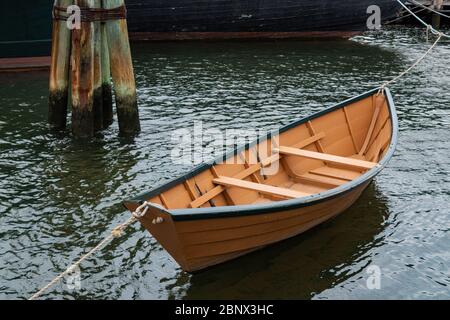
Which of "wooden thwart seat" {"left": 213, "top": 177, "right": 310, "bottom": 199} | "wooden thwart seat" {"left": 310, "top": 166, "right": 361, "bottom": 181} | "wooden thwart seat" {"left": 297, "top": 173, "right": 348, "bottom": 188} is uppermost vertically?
"wooden thwart seat" {"left": 213, "top": 177, "right": 310, "bottom": 199}

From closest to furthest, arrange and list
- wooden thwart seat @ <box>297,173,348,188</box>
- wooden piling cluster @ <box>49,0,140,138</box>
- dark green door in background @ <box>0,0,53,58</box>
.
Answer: wooden thwart seat @ <box>297,173,348,188</box> → wooden piling cluster @ <box>49,0,140,138</box> → dark green door in background @ <box>0,0,53,58</box>

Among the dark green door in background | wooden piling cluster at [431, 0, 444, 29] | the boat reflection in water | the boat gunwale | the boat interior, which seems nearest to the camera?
the boat gunwale

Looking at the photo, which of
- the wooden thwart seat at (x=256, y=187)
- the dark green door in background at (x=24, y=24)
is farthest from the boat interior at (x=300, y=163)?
the dark green door in background at (x=24, y=24)

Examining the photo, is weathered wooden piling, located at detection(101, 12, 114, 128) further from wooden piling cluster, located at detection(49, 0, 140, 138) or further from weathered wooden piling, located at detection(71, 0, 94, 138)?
weathered wooden piling, located at detection(71, 0, 94, 138)

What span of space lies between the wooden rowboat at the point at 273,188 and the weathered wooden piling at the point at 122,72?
14.9 feet

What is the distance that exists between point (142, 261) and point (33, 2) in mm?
14548

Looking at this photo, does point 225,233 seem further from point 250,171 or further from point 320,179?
point 320,179

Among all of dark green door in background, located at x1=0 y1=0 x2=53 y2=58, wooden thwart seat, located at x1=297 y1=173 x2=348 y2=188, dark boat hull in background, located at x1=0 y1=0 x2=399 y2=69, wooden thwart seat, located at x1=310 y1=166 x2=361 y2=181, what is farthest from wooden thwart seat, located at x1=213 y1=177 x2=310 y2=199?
dark boat hull in background, located at x1=0 y1=0 x2=399 y2=69

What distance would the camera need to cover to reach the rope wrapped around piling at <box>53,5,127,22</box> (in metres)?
15.4

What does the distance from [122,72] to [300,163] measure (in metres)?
5.23

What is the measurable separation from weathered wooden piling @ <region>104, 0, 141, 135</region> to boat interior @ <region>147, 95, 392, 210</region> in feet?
14.9

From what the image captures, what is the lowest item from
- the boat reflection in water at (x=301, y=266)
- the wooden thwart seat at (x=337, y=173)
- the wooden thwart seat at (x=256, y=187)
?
the boat reflection in water at (x=301, y=266)

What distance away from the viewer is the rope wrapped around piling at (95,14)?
15406 mm

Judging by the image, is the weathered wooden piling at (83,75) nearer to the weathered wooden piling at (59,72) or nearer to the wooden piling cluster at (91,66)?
the wooden piling cluster at (91,66)
